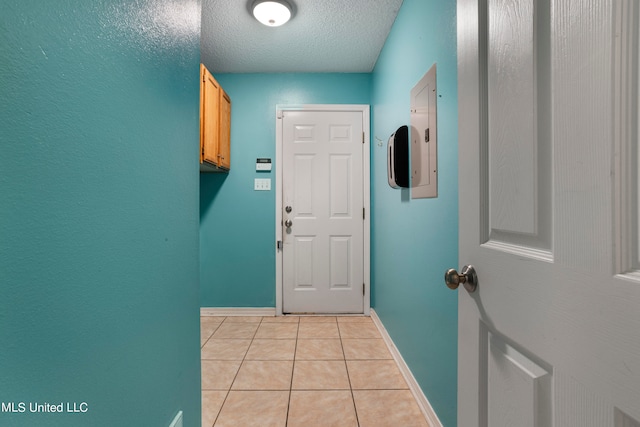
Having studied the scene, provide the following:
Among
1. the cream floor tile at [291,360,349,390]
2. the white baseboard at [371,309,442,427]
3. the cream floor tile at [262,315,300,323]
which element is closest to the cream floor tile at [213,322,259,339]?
the cream floor tile at [262,315,300,323]

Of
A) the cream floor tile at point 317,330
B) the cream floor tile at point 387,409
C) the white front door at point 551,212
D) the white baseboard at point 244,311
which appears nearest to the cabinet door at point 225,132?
the white baseboard at point 244,311

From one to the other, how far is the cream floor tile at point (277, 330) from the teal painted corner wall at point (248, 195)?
31 cm

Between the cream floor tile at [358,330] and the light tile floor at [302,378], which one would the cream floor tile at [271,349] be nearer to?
the light tile floor at [302,378]

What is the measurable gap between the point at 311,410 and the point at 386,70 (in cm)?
249

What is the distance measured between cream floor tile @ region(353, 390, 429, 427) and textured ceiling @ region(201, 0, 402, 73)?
256cm

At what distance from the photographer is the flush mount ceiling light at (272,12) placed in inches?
79.4

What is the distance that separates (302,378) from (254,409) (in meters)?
0.37

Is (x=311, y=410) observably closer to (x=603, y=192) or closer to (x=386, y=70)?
(x=603, y=192)

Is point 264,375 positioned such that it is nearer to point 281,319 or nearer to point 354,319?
point 281,319

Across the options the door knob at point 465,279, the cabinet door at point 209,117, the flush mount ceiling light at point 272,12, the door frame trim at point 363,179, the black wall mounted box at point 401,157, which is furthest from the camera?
the door frame trim at point 363,179

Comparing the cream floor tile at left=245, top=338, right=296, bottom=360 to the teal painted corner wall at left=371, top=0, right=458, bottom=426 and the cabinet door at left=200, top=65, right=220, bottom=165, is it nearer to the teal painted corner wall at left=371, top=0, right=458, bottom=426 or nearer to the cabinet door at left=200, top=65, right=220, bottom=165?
the teal painted corner wall at left=371, top=0, right=458, bottom=426

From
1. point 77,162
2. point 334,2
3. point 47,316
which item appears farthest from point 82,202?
point 334,2

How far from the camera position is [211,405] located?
1.63 m

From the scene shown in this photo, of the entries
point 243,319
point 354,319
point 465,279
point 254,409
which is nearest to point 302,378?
point 254,409
